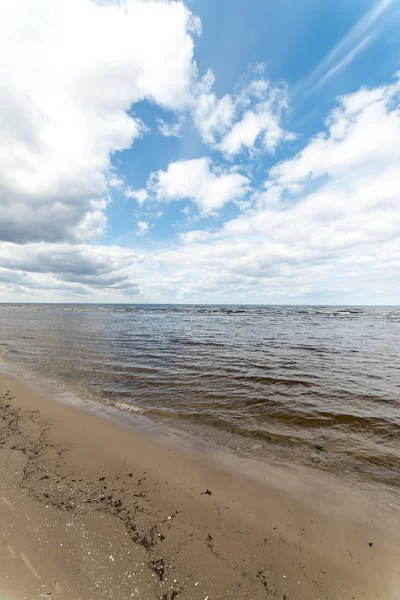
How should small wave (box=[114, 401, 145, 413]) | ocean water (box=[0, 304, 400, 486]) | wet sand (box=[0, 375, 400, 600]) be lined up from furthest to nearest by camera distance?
1. small wave (box=[114, 401, 145, 413])
2. ocean water (box=[0, 304, 400, 486])
3. wet sand (box=[0, 375, 400, 600])

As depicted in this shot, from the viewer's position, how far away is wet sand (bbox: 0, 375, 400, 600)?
10.1 ft

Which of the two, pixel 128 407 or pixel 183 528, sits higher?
pixel 183 528

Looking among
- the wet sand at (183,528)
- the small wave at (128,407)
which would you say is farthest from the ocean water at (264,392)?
the wet sand at (183,528)

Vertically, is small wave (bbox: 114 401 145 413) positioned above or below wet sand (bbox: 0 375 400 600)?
below

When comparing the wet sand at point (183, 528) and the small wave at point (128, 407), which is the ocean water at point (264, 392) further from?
the wet sand at point (183, 528)

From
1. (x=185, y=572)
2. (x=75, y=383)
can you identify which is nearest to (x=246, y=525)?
(x=185, y=572)

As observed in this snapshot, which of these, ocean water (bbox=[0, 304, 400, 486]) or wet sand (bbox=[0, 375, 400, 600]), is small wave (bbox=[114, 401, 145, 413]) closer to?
ocean water (bbox=[0, 304, 400, 486])

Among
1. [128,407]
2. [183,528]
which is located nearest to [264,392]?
[128,407]

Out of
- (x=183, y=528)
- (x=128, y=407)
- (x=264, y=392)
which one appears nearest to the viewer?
(x=183, y=528)

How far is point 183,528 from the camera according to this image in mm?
3871

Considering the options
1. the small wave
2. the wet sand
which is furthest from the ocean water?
the wet sand

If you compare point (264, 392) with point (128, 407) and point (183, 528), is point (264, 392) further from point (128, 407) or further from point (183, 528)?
point (183, 528)

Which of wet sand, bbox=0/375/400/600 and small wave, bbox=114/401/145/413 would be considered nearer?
wet sand, bbox=0/375/400/600

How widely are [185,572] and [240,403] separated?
258 inches
